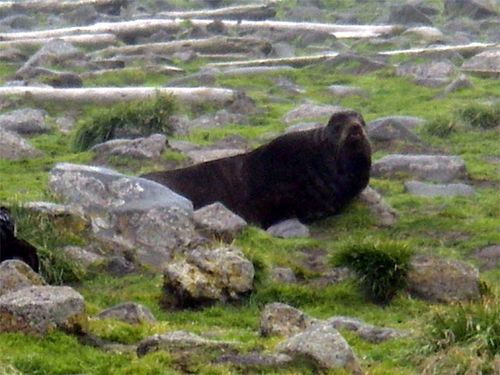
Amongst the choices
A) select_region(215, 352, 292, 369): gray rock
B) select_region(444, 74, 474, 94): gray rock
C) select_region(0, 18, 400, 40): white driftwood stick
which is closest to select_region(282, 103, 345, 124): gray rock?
select_region(444, 74, 474, 94): gray rock

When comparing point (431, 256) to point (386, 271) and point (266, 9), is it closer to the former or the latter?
point (386, 271)

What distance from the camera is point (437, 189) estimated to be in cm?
1881

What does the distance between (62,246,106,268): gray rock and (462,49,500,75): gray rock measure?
15943 millimetres

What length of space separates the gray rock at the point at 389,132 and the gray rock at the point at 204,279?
8.99 meters

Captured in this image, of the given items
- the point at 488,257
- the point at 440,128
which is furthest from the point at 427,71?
the point at 488,257

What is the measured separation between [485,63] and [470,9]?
575 inches

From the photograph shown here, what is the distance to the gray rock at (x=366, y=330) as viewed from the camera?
1143cm

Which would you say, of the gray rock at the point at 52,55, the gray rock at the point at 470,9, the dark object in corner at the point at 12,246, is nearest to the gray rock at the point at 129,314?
the dark object in corner at the point at 12,246

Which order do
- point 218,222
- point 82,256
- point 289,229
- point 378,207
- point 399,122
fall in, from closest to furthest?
point 82,256 < point 218,222 < point 289,229 < point 378,207 < point 399,122

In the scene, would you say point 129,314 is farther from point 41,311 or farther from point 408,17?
point 408,17

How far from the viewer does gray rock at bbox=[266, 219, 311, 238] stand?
17188mm

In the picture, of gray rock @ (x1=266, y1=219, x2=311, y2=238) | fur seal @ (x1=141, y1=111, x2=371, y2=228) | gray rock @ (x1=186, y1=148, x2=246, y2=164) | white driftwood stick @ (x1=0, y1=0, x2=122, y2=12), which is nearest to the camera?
gray rock @ (x1=266, y1=219, x2=311, y2=238)

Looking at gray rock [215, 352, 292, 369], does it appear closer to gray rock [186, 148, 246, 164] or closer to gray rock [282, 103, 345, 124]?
gray rock [186, 148, 246, 164]

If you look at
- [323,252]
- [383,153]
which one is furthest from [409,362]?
[383,153]
